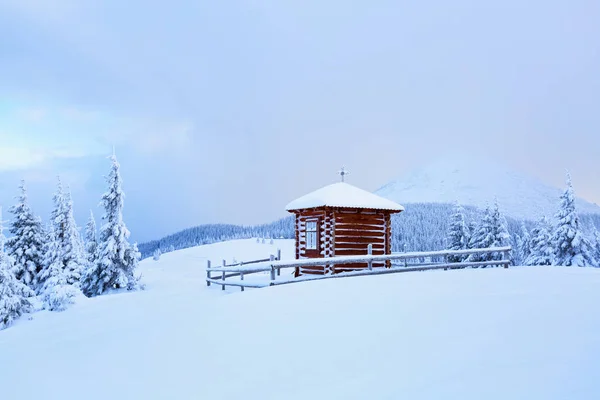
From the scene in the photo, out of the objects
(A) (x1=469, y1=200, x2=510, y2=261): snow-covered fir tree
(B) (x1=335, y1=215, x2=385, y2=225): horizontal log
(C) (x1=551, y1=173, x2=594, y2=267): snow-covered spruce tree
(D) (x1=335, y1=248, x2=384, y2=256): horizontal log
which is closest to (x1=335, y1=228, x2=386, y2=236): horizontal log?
(B) (x1=335, y1=215, x2=385, y2=225): horizontal log

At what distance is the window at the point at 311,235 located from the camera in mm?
22344

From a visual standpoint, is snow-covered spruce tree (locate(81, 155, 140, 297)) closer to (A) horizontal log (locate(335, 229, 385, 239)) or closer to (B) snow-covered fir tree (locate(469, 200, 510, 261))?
(A) horizontal log (locate(335, 229, 385, 239))

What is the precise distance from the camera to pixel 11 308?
2364 cm

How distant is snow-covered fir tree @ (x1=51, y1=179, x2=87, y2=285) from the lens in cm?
3073

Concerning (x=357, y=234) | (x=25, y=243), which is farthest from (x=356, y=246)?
(x=25, y=243)

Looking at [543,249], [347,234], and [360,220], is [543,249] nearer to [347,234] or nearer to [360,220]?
[360,220]

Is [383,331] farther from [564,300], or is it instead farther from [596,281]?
[596,281]

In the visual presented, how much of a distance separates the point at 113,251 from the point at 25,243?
7028 millimetres

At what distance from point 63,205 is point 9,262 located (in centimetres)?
784

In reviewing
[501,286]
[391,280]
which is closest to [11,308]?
[391,280]

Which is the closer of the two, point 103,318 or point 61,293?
point 103,318

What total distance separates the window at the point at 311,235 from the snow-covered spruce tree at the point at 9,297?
1679 centimetres

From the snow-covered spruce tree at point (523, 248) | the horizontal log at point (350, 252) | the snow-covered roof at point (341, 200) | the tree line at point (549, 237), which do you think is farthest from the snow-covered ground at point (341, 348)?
the snow-covered spruce tree at point (523, 248)

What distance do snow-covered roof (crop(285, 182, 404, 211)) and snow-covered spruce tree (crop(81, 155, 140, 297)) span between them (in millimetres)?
13392
